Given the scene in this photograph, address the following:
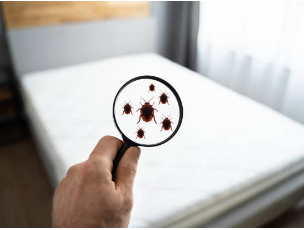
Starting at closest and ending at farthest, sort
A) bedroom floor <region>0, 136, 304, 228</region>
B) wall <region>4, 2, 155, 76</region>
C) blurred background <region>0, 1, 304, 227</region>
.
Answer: bedroom floor <region>0, 136, 304, 228</region>
blurred background <region>0, 1, 304, 227</region>
wall <region>4, 2, 155, 76</region>

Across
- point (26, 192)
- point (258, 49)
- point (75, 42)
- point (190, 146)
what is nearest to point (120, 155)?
point (190, 146)

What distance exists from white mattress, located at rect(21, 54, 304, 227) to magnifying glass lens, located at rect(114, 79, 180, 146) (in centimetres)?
47

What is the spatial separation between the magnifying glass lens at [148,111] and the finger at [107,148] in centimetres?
3

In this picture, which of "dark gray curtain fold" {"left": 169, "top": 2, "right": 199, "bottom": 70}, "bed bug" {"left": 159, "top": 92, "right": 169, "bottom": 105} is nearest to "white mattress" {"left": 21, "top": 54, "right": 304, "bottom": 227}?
"bed bug" {"left": 159, "top": 92, "right": 169, "bottom": 105}

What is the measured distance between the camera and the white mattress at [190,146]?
3.33 feet

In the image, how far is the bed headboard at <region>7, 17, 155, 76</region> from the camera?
2.29m

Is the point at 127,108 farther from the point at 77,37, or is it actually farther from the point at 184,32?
the point at 184,32

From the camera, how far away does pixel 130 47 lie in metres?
2.74

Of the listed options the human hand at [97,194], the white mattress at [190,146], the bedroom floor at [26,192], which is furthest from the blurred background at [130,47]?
the human hand at [97,194]

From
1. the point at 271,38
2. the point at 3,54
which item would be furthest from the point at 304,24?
the point at 3,54

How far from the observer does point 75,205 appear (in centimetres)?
51

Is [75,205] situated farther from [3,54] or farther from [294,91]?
[3,54]

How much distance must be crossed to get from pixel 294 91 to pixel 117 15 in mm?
1768

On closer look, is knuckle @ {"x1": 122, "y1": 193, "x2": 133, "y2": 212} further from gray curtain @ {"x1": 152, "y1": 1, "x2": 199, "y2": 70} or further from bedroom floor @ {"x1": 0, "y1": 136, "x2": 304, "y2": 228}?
gray curtain @ {"x1": 152, "y1": 1, "x2": 199, "y2": 70}
